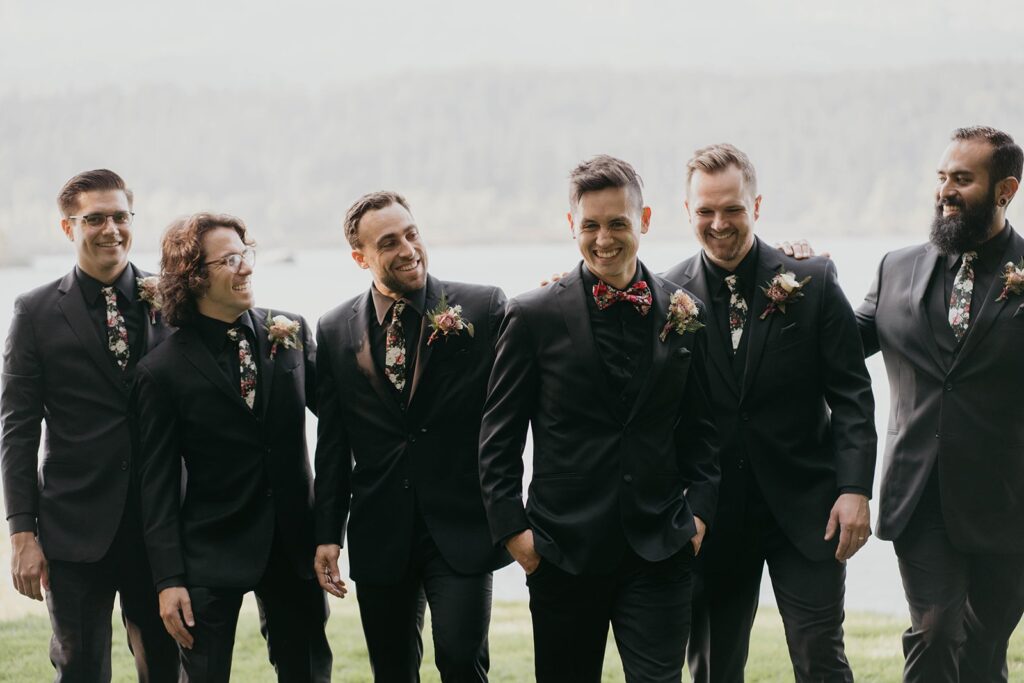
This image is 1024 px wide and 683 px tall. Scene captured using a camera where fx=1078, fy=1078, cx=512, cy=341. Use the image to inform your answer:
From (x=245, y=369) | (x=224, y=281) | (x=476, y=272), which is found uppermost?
(x=224, y=281)

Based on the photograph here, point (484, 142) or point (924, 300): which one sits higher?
point (484, 142)

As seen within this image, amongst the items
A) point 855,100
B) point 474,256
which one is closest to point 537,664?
point 474,256

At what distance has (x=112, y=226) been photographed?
4.41m

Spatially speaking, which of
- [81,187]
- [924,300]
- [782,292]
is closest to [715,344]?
[782,292]

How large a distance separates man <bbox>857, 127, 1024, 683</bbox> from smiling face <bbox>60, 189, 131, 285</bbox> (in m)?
3.17

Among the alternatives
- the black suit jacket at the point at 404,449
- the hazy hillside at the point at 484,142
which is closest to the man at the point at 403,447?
the black suit jacket at the point at 404,449

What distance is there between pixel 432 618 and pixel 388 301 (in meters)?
1.23

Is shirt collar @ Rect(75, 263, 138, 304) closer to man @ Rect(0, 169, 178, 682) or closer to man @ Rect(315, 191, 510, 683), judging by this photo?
man @ Rect(0, 169, 178, 682)

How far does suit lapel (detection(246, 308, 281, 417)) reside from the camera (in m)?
4.18

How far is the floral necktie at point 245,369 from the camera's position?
13.7ft

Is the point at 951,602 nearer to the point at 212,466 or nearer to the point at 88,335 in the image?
the point at 212,466

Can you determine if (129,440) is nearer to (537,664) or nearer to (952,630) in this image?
(537,664)

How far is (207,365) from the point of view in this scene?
4.09 meters

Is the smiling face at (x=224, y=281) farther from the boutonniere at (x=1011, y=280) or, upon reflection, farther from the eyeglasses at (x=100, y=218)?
the boutonniere at (x=1011, y=280)
